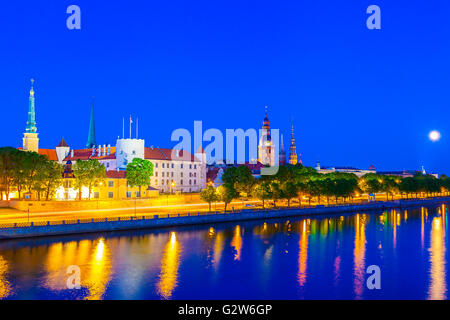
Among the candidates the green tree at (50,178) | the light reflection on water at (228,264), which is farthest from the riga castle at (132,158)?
the light reflection on water at (228,264)

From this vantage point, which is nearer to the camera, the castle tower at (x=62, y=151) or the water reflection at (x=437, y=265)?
the water reflection at (x=437, y=265)

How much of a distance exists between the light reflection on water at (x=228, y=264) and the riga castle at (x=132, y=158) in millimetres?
26160

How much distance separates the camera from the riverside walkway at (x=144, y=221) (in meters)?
50.8

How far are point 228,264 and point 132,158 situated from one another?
64.5m

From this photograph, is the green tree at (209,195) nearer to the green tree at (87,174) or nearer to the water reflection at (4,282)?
the green tree at (87,174)

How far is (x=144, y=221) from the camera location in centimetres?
6094

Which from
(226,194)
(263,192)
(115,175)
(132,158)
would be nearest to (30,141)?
(132,158)

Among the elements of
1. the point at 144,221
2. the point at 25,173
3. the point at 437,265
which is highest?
the point at 25,173

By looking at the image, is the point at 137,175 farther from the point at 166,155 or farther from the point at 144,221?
the point at 166,155

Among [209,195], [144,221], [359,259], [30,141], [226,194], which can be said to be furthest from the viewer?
[30,141]

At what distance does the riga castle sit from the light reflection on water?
85.8 feet
